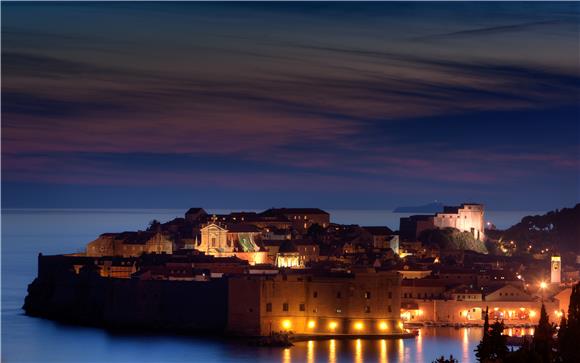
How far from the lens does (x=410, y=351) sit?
101 feet

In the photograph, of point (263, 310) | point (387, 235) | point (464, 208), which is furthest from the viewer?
point (464, 208)

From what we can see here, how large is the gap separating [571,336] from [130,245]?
21.7 metres

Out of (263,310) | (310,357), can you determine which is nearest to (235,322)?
(263,310)

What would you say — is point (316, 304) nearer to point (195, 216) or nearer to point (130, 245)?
point (130, 245)

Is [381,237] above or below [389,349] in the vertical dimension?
above

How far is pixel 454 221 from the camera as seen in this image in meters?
50.4

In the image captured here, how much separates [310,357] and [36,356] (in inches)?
204

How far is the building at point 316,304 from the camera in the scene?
32.0 metres

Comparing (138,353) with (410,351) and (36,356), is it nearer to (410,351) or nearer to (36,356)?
(36,356)

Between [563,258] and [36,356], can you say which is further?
[563,258]

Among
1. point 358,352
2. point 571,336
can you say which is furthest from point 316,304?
point 571,336

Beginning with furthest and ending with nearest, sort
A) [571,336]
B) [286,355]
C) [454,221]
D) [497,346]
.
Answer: [454,221] < [286,355] < [571,336] < [497,346]

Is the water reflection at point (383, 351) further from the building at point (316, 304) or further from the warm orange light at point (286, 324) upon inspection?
the warm orange light at point (286, 324)

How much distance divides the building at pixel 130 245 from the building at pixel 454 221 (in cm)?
969
